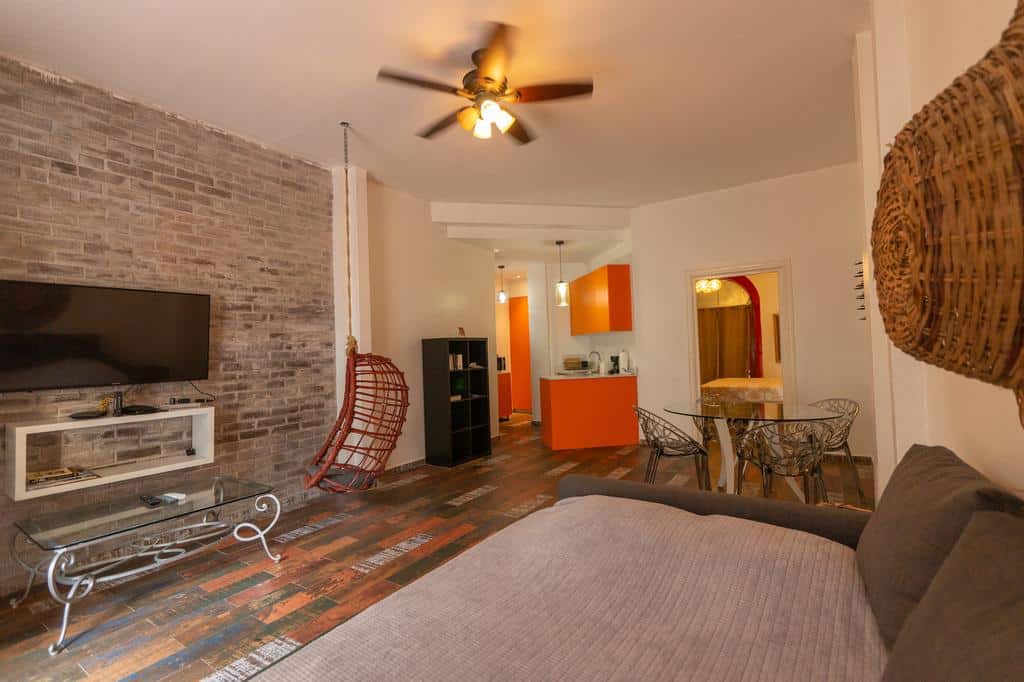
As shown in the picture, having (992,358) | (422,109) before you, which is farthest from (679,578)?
(422,109)

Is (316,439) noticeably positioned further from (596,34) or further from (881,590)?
(881,590)

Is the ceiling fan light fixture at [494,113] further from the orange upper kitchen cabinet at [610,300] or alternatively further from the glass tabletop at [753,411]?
the orange upper kitchen cabinet at [610,300]

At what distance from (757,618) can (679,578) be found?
0.21m

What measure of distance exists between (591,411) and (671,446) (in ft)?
9.05

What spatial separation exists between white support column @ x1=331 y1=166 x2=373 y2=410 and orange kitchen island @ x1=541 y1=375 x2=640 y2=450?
261 cm

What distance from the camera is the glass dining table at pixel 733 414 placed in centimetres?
301

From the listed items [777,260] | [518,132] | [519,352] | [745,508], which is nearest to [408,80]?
[518,132]

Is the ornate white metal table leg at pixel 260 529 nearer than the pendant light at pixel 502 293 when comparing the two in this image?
Yes

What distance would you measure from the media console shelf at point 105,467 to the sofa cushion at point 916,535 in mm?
3672

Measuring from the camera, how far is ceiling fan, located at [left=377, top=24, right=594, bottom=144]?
2.71m

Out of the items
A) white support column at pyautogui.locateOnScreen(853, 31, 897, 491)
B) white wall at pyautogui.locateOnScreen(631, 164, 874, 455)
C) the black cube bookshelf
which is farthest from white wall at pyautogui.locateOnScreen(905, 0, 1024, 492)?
the black cube bookshelf

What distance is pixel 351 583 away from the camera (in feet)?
8.87

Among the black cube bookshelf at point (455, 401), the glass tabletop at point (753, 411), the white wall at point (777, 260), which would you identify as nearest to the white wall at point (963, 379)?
the glass tabletop at point (753, 411)

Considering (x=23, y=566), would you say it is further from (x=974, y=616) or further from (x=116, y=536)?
(x=974, y=616)
